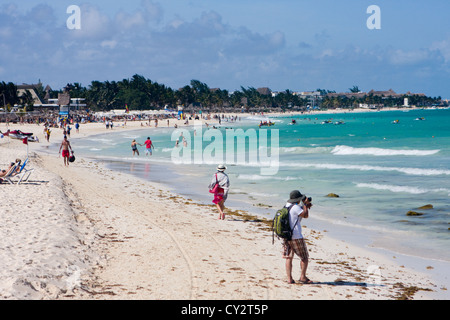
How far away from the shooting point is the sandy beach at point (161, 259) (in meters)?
7.37

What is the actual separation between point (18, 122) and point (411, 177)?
2594 inches

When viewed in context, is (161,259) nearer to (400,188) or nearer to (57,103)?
(400,188)

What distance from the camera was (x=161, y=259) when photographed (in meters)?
9.11

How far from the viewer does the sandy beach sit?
24.2 ft

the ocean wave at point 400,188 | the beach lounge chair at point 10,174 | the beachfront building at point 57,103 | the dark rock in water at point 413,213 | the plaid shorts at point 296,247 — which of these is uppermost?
the beachfront building at point 57,103

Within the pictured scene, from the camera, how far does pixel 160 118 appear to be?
118 meters

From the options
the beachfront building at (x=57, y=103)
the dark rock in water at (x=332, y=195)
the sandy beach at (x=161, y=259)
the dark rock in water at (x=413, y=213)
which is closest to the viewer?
the sandy beach at (x=161, y=259)

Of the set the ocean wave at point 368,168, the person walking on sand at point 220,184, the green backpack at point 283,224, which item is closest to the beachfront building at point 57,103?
the ocean wave at point 368,168

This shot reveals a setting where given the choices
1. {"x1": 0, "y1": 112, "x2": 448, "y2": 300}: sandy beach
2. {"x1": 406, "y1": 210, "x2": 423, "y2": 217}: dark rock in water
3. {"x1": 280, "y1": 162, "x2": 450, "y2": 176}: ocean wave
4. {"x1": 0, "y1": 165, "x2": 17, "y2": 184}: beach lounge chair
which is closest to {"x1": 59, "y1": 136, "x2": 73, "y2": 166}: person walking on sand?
{"x1": 0, "y1": 165, "x2": 17, "y2": 184}: beach lounge chair

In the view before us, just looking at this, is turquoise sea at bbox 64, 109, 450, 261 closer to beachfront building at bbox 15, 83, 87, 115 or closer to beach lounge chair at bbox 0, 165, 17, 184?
beach lounge chair at bbox 0, 165, 17, 184

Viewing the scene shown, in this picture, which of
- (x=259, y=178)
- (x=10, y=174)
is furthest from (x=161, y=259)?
(x=259, y=178)

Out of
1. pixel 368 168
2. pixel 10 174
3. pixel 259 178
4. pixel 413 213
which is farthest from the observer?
pixel 368 168

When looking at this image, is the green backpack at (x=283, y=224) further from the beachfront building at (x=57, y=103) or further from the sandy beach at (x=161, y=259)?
→ the beachfront building at (x=57, y=103)
